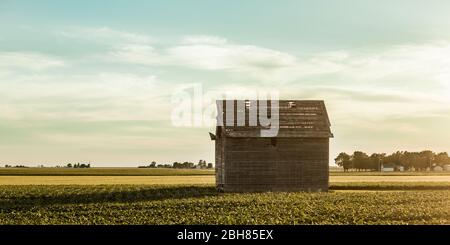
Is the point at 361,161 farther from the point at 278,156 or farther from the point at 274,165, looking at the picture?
the point at 274,165

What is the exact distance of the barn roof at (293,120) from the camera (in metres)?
42.9

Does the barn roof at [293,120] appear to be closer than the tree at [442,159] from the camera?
Yes

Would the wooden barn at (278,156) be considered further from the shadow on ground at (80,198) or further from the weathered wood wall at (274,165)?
the shadow on ground at (80,198)

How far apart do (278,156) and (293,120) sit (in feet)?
9.52

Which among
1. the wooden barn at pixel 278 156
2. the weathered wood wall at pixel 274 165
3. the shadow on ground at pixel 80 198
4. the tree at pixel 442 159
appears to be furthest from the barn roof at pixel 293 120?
the tree at pixel 442 159

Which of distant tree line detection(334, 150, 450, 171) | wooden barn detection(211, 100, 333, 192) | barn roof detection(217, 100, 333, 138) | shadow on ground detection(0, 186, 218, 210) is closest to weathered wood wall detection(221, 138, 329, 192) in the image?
wooden barn detection(211, 100, 333, 192)

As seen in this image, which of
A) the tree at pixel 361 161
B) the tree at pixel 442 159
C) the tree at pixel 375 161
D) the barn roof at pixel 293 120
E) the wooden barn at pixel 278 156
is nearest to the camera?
the wooden barn at pixel 278 156

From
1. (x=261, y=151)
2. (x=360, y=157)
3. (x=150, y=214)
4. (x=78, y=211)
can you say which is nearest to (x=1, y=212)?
(x=78, y=211)

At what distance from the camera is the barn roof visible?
1688 inches

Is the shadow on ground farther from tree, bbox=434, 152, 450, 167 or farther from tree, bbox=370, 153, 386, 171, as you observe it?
tree, bbox=434, 152, 450, 167
